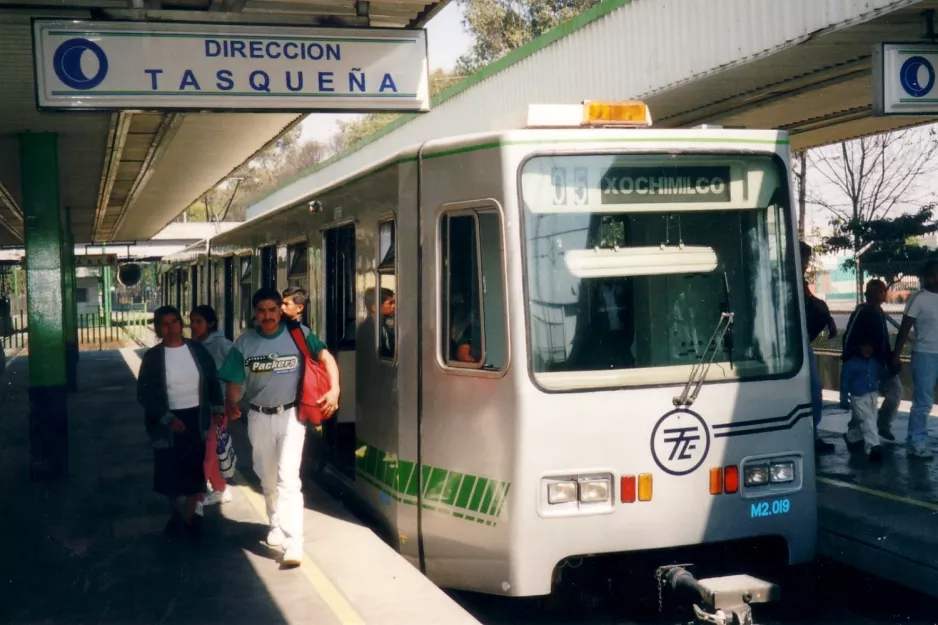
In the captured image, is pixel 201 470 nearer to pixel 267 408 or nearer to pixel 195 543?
pixel 195 543

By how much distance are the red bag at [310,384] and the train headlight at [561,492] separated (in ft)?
6.07

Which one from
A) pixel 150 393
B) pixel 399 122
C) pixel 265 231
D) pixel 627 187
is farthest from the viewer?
pixel 399 122

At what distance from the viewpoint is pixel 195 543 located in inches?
292

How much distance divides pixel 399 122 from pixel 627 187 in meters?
14.7

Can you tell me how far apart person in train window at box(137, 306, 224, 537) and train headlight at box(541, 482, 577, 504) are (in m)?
3.06

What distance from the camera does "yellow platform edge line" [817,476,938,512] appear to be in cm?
786

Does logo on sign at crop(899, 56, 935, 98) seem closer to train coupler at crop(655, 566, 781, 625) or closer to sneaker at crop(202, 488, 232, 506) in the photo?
train coupler at crop(655, 566, 781, 625)

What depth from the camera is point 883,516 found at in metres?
7.56

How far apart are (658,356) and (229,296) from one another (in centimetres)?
981

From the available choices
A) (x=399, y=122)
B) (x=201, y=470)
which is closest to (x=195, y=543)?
(x=201, y=470)

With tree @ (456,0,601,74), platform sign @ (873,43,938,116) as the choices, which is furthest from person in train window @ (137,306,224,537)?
tree @ (456,0,601,74)

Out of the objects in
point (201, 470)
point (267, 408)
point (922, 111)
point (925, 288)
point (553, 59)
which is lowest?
point (201, 470)

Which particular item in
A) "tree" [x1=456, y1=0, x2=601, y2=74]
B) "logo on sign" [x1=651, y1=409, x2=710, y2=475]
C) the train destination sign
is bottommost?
"logo on sign" [x1=651, y1=409, x2=710, y2=475]

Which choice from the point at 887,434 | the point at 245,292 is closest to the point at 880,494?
the point at 887,434
